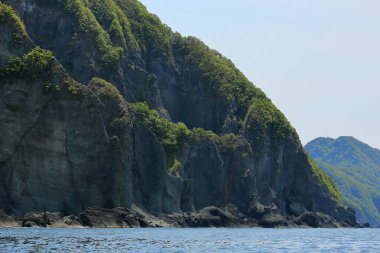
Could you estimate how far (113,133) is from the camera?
5340 inches

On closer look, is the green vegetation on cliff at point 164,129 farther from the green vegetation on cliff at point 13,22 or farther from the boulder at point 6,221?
the boulder at point 6,221

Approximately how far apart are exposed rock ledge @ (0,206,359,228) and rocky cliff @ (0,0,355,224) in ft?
10.4

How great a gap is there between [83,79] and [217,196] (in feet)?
128

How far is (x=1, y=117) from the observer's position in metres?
117

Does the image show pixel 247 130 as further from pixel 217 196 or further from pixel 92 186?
pixel 92 186

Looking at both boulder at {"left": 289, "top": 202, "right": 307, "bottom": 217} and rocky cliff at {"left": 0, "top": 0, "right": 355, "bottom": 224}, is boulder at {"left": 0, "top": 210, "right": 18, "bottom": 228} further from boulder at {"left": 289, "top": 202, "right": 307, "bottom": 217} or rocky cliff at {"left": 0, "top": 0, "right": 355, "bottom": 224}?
boulder at {"left": 289, "top": 202, "right": 307, "bottom": 217}

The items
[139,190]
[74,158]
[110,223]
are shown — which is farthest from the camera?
[139,190]

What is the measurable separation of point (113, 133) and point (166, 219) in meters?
19.2

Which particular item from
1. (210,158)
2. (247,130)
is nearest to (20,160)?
(210,158)

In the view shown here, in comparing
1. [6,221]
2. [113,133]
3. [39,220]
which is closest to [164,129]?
[113,133]

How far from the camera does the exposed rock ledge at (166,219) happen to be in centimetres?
10662

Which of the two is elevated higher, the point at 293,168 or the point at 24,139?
the point at 293,168

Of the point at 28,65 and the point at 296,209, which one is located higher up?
the point at 28,65

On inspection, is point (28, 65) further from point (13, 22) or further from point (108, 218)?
point (108, 218)
